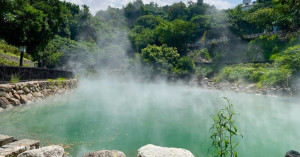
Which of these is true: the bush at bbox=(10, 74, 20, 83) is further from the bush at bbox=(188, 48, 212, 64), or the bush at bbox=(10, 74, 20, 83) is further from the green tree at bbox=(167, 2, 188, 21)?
the green tree at bbox=(167, 2, 188, 21)

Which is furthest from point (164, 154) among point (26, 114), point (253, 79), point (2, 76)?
point (253, 79)

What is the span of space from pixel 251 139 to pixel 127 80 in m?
32.8

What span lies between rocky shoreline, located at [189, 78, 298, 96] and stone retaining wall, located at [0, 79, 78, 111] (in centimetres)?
2051

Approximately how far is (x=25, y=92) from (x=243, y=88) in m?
23.2

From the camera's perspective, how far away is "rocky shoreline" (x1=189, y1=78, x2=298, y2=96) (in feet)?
67.2

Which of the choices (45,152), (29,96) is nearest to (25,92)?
(29,96)

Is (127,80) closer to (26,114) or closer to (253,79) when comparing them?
(253,79)

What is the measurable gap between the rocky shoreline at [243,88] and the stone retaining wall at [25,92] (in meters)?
20.5

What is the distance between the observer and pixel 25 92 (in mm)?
9836

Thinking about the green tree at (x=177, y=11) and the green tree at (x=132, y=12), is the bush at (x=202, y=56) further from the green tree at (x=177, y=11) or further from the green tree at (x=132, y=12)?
the green tree at (x=132, y=12)

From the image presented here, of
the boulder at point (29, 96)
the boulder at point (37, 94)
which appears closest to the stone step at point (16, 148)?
the boulder at point (29, 96)

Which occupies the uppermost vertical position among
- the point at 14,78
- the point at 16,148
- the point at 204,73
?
the point at 204,73

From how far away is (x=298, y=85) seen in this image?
19531 millimetres

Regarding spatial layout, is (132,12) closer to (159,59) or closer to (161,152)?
(159,59)
